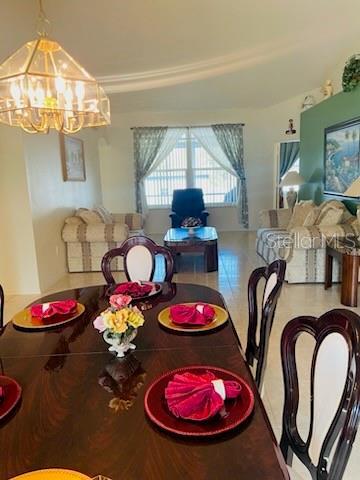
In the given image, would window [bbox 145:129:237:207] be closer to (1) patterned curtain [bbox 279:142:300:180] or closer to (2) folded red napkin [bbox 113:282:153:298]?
(1) patterned curtain [bbox 279:142:300:180]

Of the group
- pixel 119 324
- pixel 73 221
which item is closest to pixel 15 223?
pixel 73 221

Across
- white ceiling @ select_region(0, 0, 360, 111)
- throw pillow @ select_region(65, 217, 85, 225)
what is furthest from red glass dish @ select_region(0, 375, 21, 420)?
throw pillow @ select_region(65, 217, 85, 225)

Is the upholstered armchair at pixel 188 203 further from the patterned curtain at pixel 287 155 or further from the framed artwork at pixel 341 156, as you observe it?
the framed artwork at pixel 341 156

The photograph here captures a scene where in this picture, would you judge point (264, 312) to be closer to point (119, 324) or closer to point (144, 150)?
point (119, 324)

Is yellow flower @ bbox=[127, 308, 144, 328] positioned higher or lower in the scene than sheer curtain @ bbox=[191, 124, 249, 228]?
lower

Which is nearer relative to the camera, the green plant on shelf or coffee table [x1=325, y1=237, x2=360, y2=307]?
coffee table [x1=325, y1=237, x2=360, y2=307]

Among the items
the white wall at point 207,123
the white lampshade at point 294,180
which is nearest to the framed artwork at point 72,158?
the white wall at point 207,123

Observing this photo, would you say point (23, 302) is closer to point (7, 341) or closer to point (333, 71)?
point (7, 341)

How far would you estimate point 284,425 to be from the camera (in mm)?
1222

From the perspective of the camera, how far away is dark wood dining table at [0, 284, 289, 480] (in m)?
0.87

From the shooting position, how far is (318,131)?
5.79 meters

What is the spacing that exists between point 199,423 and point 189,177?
25.1 feet

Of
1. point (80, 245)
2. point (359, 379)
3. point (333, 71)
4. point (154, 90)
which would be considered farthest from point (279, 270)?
point (154, 90)

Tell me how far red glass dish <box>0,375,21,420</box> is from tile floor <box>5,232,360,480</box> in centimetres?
134
